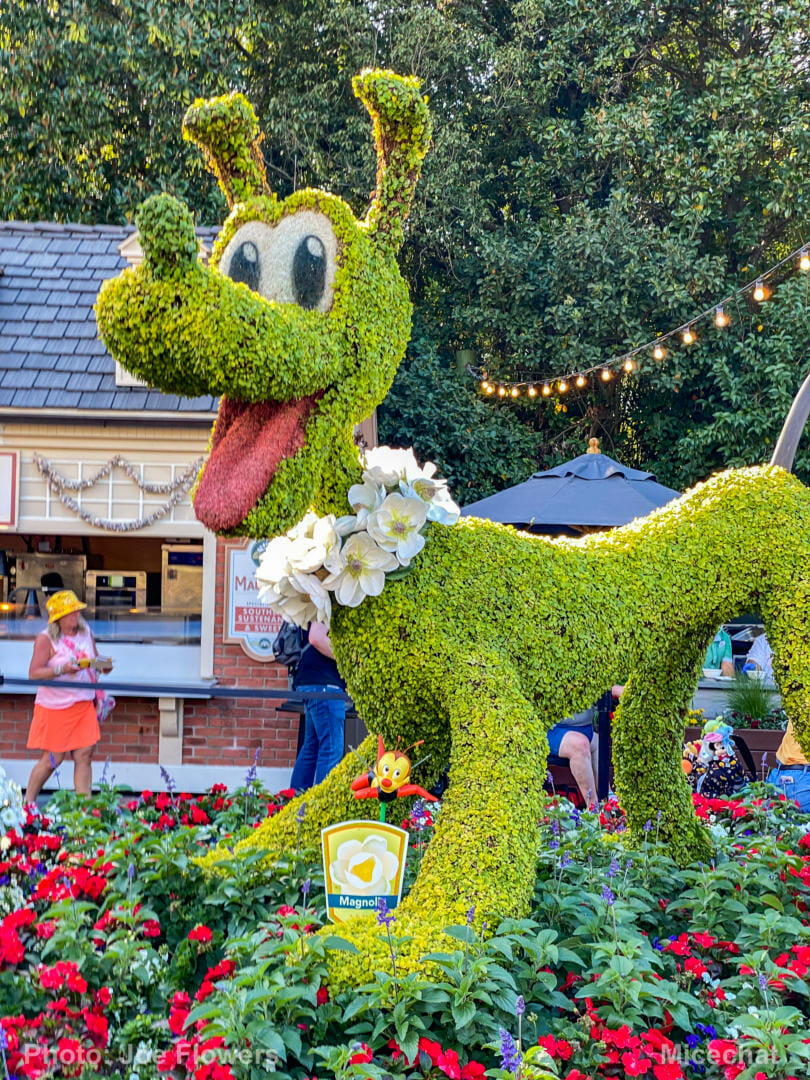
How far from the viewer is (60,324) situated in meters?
8.13

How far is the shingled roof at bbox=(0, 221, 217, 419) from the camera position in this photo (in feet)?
24.7

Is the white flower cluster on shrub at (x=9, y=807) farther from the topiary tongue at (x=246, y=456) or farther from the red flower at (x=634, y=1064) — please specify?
the red flower at (x=634, y=1064)

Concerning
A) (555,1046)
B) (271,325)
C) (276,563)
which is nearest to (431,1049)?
(555,1046)

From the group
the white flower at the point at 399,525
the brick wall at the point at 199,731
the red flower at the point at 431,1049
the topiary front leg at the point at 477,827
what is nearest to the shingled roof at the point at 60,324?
the brick wall at the point at 199,731

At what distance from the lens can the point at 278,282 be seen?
3.07 meters

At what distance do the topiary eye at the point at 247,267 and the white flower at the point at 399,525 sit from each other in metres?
0.75

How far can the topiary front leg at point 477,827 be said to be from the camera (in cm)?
260

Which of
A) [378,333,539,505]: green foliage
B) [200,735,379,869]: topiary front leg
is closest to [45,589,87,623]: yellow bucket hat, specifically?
[200,735,379,869]: topiary front leg

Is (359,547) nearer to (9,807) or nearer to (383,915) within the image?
(383,915)

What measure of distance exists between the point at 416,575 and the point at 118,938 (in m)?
1.31

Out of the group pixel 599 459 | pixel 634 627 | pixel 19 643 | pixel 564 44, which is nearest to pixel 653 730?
pixel 634 627

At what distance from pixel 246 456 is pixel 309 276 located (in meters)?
0.56

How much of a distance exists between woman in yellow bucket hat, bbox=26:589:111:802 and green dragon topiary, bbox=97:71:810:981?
8.77 feet

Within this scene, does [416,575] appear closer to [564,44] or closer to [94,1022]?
[94,1022]
